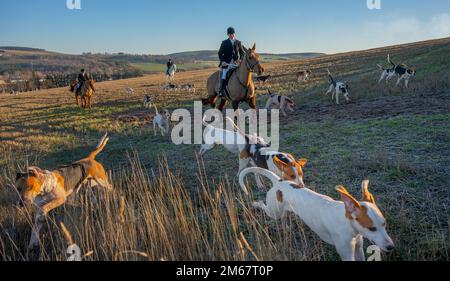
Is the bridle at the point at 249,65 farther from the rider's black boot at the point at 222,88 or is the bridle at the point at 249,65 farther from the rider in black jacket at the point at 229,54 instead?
the rider's black boot at the point at 222,88

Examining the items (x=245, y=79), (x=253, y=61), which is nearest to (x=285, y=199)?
(x=253, y=61)

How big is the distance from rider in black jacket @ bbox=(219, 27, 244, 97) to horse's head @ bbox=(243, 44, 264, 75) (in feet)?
3.73

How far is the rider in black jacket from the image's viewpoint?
38.8 feet

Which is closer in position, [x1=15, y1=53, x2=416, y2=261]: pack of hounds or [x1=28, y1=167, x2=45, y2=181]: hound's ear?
[x1=15, y1=53, x2=416, y2=261]: pack of hounds

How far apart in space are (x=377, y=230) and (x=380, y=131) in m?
6.27

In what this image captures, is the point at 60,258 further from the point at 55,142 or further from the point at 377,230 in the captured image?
the point at 55,142

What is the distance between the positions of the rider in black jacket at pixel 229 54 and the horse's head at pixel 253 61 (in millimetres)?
1137

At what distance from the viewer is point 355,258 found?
3320 millimetres

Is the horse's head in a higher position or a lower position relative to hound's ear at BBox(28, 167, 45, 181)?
higher

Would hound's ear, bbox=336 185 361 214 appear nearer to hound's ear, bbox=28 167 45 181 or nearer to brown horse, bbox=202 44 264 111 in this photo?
hound's ear, bbox=28 167 45 181

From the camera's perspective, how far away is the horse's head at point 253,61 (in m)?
10.5

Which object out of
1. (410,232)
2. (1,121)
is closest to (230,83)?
(410,232)

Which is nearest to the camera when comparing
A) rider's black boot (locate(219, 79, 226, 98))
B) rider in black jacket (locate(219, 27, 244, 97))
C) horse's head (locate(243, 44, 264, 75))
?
horse's head (locate(243, 44, 264, 75))

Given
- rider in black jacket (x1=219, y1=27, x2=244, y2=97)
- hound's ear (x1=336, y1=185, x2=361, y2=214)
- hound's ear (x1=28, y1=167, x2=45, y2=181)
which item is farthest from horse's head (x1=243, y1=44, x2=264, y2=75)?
hound's ear (x1=336, y1=185, x2=361, y2=214)
